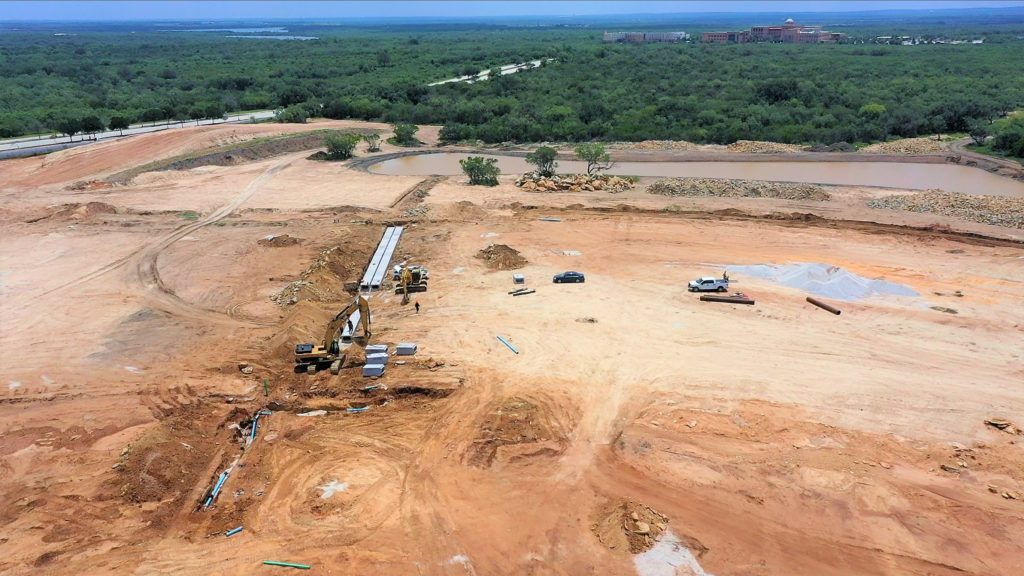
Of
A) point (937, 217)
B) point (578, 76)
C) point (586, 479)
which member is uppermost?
point (578, 76)

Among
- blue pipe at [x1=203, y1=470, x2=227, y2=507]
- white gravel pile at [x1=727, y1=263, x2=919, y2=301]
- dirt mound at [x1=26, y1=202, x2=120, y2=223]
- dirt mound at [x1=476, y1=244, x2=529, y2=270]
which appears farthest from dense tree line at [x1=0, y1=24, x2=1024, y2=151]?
blue pipe at [x1=203, y1=470, x2=227, y2=507]

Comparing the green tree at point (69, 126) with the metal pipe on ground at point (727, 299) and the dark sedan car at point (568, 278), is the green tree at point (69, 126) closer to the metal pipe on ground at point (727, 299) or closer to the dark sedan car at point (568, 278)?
the dark sedan car at point (568, 278)

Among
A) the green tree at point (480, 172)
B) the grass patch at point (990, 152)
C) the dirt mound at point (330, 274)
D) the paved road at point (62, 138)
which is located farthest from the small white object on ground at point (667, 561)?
the paved road at point (62, 138)

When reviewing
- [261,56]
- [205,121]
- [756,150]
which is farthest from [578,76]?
[261,56]

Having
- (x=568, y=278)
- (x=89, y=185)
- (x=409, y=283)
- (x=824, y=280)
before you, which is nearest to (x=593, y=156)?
(x=568, y=278)

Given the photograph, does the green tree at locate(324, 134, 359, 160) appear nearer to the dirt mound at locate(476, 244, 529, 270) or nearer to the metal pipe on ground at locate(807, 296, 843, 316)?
the dirt mound at locate(476, 244, 529, 270)

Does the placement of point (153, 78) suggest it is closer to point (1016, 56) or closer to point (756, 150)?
point (756, 150)
